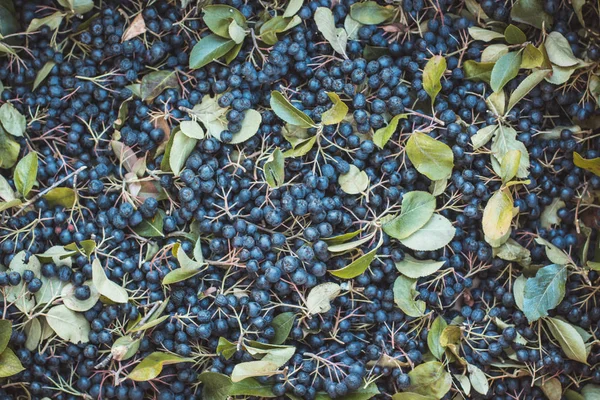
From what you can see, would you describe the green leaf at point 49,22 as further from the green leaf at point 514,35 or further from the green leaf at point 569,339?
the green leaf at point 569,339

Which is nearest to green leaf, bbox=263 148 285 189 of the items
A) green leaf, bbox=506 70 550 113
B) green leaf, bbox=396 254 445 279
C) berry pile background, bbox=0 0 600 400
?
berry pile background, bbox=0 0 600 400

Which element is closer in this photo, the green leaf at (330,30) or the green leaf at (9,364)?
the green leaf at (9,364)

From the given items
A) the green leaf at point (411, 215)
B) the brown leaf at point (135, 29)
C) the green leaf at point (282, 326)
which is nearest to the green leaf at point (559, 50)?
the green leaf at point (411, 215)

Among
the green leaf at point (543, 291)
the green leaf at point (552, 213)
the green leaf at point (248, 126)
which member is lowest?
the green leaf at point (543, 291)

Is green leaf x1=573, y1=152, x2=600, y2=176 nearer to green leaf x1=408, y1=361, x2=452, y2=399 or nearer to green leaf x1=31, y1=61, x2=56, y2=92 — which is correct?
green leaf x1=408, y1=361, x2=452, y2=399

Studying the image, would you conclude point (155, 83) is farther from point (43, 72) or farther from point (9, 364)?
point (9, 364)

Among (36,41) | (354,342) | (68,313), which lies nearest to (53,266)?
(68,313)

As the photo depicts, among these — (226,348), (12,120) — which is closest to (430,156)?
(226,348)
